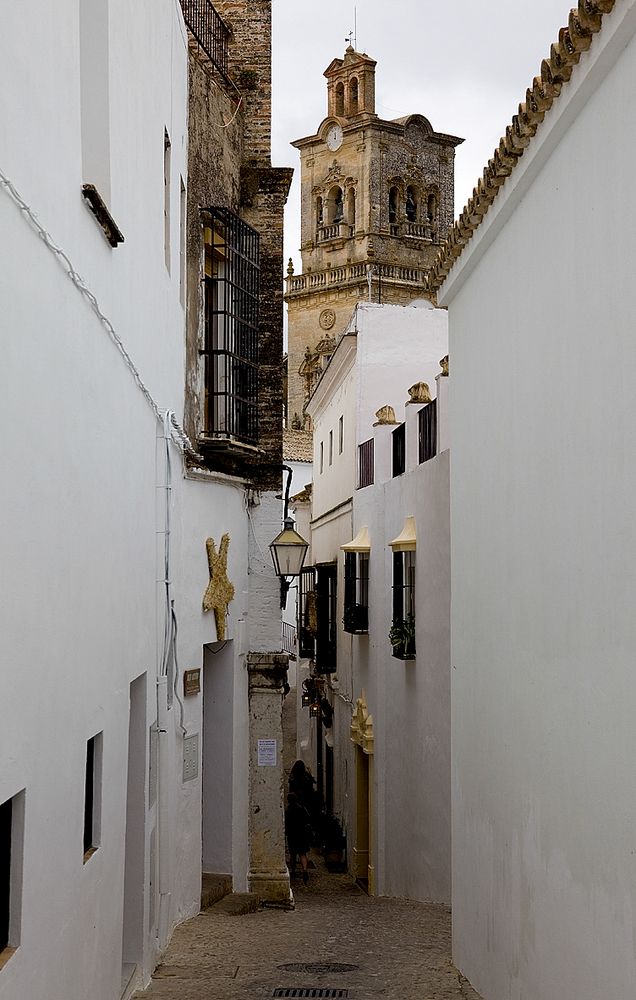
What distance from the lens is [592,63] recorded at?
528 centimetres

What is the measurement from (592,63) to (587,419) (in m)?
1.52

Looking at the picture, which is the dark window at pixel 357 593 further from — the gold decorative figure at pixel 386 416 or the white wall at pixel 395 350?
the white wall at pixel 395 350

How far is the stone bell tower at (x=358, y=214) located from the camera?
50.1 m

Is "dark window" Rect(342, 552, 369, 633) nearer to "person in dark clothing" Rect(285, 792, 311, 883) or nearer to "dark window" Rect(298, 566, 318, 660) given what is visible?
"person in dark clothing" Rect(285, 792, 311, 883)

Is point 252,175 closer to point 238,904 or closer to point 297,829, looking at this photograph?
point 238,904

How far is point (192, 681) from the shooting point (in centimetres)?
1084

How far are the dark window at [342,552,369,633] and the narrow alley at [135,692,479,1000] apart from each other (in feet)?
16.2

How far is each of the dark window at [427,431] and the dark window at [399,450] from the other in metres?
1.39

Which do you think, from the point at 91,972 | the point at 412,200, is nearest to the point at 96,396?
the point at 91,972

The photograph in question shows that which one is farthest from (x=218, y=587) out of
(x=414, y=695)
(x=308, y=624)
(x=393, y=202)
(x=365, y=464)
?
(x=393, y=202)

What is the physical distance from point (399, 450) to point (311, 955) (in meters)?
7.83

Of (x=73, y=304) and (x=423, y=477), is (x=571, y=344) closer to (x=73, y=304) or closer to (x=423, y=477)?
(x=73, y=304)

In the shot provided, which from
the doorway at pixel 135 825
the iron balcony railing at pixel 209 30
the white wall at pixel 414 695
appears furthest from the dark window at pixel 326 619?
the doorway at pixel 135 825

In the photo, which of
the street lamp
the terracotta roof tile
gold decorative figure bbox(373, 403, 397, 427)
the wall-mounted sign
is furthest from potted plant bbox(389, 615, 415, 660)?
the terracotta roof tile
